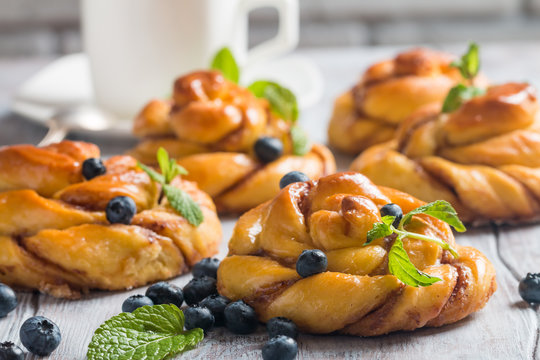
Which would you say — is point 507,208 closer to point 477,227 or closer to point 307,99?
point 477,227

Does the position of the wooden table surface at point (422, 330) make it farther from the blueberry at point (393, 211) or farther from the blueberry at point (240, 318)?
the blueberry at point (393, 211)

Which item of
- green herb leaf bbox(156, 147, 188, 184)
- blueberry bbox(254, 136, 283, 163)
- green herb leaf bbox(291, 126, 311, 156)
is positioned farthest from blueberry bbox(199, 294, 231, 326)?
green herb leaf bbox(291, 126, 311, 156)

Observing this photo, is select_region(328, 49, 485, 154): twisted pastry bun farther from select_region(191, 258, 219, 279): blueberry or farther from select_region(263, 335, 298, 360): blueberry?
select_region(263, 335, 298, 360): blueberry

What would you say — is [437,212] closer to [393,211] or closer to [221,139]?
[393,211]

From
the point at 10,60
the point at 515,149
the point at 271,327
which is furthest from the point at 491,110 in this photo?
the point at 10,60

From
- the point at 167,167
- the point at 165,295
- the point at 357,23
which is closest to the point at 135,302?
the point at 165,295

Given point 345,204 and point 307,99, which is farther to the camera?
point 307,99
